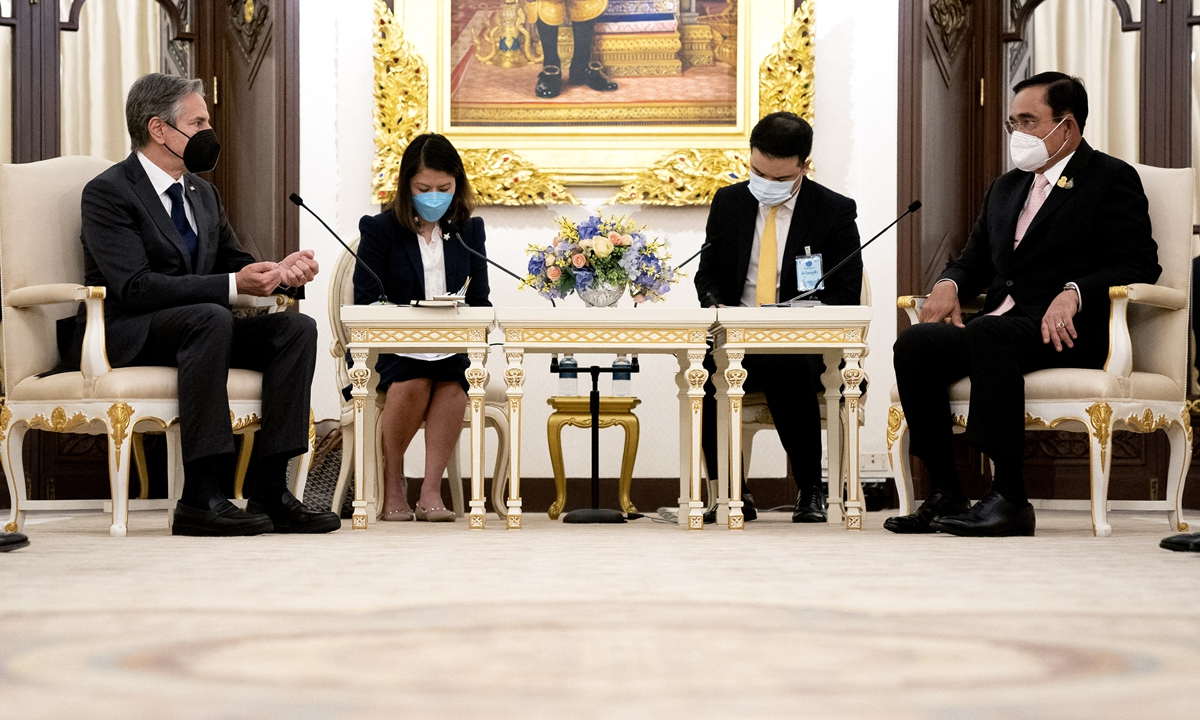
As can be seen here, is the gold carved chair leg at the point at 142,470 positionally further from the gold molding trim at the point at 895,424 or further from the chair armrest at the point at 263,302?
the gold molding trim at the point at 895,424

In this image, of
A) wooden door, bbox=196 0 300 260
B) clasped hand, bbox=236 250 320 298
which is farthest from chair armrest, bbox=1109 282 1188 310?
wooden door, bbox=196 0 300 260

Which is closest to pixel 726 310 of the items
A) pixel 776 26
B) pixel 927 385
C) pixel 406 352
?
pixel 927 385

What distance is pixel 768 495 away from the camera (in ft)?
17.6

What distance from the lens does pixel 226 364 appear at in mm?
3363

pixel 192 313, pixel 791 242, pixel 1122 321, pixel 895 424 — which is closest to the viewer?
pixel 192 313

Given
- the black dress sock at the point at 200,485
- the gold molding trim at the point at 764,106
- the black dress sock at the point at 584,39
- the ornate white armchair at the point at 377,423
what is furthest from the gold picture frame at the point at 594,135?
the black dress sock at the point at 200,485

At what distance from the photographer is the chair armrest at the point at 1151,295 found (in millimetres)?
3432

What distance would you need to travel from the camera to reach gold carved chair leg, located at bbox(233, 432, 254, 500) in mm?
4883

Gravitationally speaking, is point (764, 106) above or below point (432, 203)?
above

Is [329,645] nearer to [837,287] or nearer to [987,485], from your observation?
[837,287]

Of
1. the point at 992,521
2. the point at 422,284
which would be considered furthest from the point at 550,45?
the point at 992,521

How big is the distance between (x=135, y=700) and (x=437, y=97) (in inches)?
180

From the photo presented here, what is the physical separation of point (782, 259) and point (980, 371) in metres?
0.99

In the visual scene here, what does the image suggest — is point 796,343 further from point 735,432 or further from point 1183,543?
point 1183,543
